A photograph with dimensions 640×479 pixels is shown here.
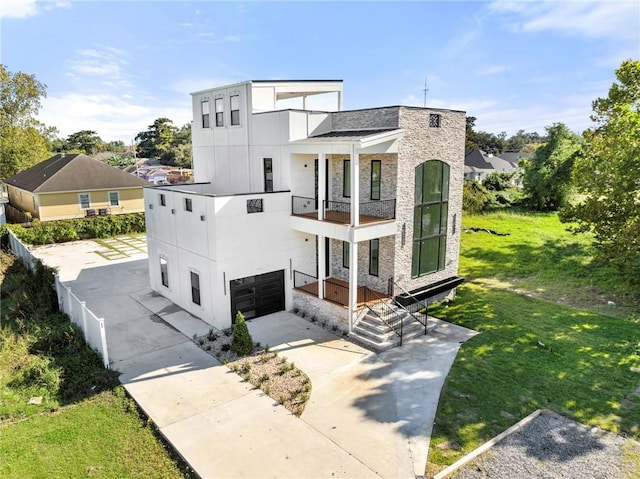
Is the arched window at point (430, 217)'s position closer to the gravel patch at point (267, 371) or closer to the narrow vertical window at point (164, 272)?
the gravel patch at point (267, 371)

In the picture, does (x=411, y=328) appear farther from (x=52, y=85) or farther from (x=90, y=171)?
(x=52, y=85)

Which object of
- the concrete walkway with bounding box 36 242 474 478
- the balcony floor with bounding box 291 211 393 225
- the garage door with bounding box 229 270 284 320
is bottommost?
the concrete walkway with bounding box 36 242 474 478

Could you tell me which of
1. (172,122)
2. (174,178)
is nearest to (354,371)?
(174,178)

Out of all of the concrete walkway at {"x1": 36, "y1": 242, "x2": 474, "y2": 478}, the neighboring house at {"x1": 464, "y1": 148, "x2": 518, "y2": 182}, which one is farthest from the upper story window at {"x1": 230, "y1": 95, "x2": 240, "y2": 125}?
the neighboring house at {"x1": 464, "y1": 148, "x2": 518, "y2": 182}

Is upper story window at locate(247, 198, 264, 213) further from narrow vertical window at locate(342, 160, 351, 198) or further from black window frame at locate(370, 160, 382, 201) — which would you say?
black window frame at locate(370, 160, 382, 201)

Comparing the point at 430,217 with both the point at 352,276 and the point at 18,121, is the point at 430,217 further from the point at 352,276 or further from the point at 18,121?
the point at 18,121

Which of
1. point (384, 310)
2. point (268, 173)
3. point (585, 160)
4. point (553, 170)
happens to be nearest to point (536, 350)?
point (384, 310)
